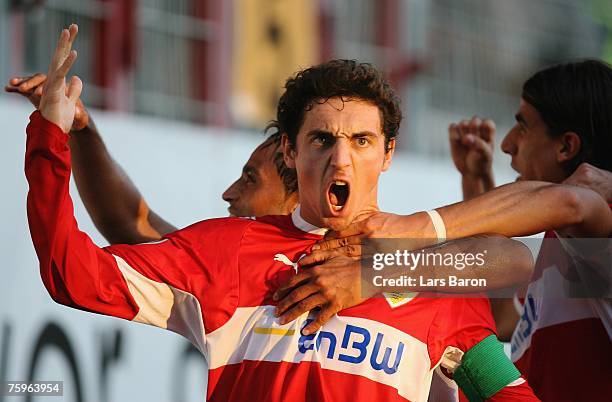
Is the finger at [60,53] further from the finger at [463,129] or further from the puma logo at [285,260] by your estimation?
the finger at [463,129]

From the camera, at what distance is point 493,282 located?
122 inches

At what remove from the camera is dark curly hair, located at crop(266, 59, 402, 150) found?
3141 millimetres

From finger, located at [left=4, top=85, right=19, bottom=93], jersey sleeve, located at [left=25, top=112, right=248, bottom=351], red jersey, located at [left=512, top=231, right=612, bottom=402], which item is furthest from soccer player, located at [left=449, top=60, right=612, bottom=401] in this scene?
finger, located at [left=4, top=85, right=19, bottom=93]

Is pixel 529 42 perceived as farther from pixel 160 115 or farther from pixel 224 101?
pixel 160 115

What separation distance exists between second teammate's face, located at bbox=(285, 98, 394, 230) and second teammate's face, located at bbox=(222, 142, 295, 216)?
599 mm

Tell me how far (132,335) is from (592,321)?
2.12 meters

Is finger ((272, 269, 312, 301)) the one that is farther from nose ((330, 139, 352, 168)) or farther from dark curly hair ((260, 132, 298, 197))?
dark curly hair ((260, 132, 298, 197))

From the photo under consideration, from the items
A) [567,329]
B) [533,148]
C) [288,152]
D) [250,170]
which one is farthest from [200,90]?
[288,152]

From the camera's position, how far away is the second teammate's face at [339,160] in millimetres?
3033

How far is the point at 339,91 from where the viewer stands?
3.13m

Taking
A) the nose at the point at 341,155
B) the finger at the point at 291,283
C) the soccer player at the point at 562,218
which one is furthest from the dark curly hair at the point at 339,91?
the finger at the point at 291,283

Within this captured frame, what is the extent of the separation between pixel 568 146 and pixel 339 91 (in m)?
1.04

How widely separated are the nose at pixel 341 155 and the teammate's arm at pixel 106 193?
107 cm

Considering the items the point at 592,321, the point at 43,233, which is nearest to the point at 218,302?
the point at 43,233
